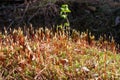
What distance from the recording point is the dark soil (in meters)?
6.35

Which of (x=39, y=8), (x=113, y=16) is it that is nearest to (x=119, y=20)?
(x=113, y=16)

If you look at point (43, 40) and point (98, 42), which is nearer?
Result: point (43, 40)

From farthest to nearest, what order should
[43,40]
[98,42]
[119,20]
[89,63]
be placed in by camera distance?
[119,20]
[98,42]
[43,40]
[89,63]

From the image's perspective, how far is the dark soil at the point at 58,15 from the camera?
20.8 feet

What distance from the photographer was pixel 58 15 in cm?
656

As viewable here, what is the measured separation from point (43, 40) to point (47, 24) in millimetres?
1256

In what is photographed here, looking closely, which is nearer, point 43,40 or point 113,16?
point 43,40

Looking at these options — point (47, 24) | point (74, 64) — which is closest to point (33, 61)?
point (74, 64)

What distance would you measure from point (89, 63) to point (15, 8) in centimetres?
258

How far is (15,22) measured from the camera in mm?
6457

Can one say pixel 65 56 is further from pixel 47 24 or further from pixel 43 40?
pixel 47 24

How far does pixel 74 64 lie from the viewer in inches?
181

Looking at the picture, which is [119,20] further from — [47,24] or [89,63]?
[89,63]

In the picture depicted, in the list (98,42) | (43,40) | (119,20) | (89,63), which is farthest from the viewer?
(119,20)
